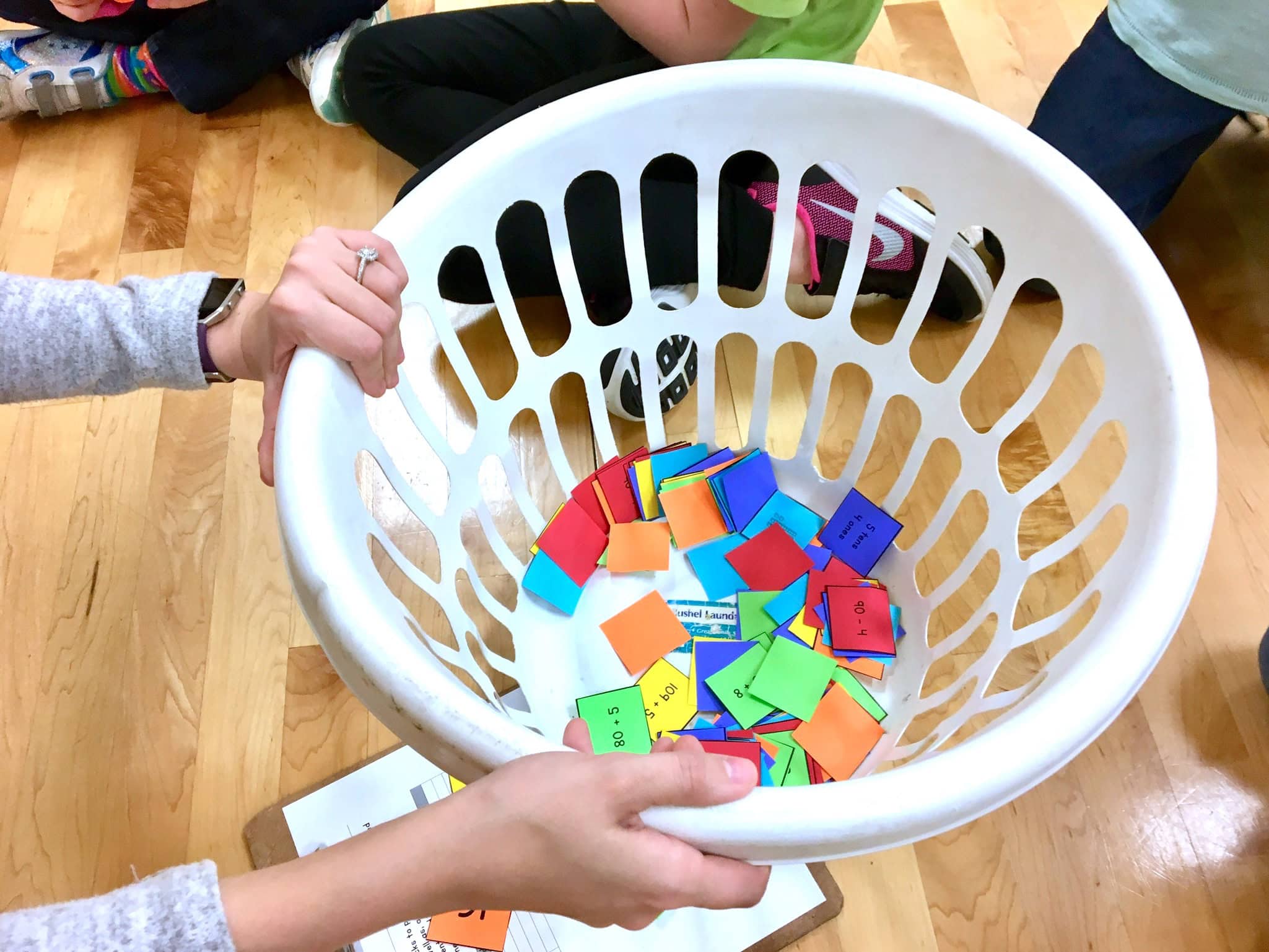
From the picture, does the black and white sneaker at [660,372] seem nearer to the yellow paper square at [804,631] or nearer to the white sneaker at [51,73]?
the yellow paper square at [804,631]

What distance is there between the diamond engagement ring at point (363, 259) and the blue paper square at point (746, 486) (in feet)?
1.08

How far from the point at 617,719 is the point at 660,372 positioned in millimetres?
303

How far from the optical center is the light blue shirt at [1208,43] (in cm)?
64

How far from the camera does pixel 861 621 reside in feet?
2.04

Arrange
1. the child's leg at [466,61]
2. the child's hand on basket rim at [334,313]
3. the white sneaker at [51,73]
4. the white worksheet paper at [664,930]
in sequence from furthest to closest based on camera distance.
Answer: the white sneaker at [51,73]
the child's leg at [466,61]
the white worksheet paper at [664,930]
the child's hand on basket rim at [334,313]

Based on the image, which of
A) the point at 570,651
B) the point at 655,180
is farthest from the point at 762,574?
the point at 655,180

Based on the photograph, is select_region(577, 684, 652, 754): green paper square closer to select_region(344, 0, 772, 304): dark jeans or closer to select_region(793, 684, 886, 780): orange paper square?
select_region(793, 684, 886, 780): orange paper square

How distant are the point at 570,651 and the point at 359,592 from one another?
1.05 feet

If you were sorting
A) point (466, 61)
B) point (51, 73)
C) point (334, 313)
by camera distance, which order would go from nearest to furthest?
point (334, 313) < point (466, 61) < point (51, 73)

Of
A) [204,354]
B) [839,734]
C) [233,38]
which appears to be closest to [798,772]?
[839,734]

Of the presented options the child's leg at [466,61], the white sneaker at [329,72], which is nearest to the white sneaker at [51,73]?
the white sneaker at [329,72]

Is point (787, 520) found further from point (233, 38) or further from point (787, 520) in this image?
point (233, 38)

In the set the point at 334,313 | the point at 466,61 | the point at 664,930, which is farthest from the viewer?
the point at 466,61

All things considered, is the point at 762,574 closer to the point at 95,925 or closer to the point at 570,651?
the point at 570,651
